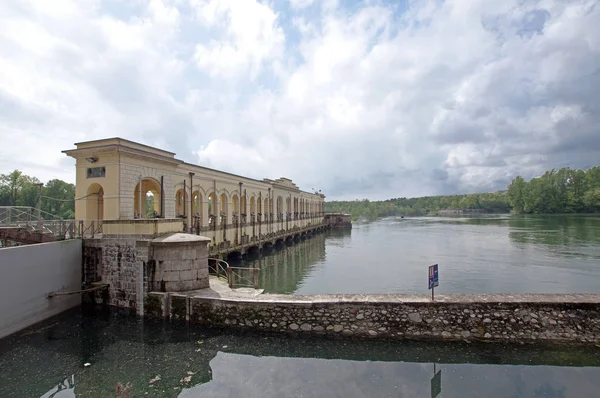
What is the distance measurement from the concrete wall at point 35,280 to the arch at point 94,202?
2511 millimetres

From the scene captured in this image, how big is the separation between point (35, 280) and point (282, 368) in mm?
8233

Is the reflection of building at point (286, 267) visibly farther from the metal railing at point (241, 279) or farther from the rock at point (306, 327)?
the rock at point (306, 327)

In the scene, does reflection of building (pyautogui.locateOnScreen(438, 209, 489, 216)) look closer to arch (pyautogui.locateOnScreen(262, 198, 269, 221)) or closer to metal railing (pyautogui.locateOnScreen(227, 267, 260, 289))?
arch (pyautogui.locateOnScreen(262, 198, 269, 221))

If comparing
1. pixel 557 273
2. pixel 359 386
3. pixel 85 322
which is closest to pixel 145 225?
pixel 85 322

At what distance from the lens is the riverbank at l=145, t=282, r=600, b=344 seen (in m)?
7.24

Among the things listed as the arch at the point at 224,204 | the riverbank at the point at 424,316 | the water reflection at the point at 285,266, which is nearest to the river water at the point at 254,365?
the riverbank at the point at 424,316

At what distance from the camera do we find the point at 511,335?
736 cm

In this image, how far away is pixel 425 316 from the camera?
7668mm

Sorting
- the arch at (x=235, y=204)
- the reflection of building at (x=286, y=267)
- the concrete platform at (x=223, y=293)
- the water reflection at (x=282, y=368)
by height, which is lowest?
the reflection of building at (x=286, y=267)

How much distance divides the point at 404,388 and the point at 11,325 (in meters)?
10.2

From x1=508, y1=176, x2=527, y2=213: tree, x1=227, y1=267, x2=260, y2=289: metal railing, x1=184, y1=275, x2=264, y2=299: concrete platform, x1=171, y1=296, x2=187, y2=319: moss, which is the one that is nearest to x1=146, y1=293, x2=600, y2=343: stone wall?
x1=184, y1=275, x2=264, y2=299: concrete platform

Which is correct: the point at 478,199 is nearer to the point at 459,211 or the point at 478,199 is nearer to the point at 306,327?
the point at 459,211

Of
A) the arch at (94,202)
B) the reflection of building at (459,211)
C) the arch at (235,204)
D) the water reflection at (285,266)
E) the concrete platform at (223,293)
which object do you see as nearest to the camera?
the concrete platform at (223,293)

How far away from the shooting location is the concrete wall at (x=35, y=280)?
880cm
